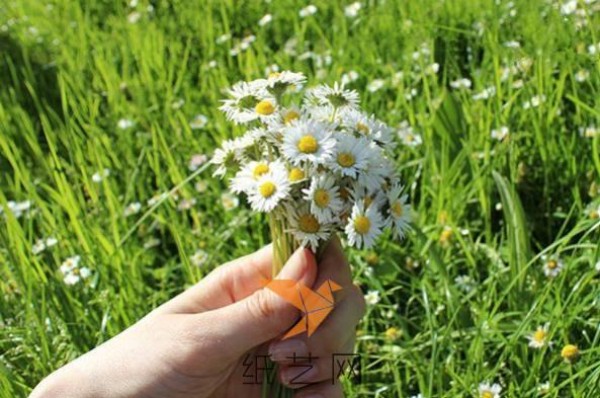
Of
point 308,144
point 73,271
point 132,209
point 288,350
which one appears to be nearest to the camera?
point 308,144

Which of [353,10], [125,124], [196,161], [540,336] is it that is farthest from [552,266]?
[353,10]

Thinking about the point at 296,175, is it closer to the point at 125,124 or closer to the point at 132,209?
the point at 132,209

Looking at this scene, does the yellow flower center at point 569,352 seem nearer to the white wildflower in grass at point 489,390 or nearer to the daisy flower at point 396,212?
the white wildflower in grass at point 489,390

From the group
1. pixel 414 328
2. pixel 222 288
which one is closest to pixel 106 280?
pixel 222 288

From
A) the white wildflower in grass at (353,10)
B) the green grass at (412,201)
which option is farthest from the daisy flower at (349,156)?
the white wildflower in grass at (353,10)

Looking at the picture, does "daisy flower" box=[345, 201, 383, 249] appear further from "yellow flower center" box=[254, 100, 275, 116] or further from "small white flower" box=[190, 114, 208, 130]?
"small white flower" box=[190, 114, 208, 130]

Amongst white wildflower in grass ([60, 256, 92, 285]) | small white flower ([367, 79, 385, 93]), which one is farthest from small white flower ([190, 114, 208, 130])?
white wildflower in grass ([60, 256, 92, 285])
